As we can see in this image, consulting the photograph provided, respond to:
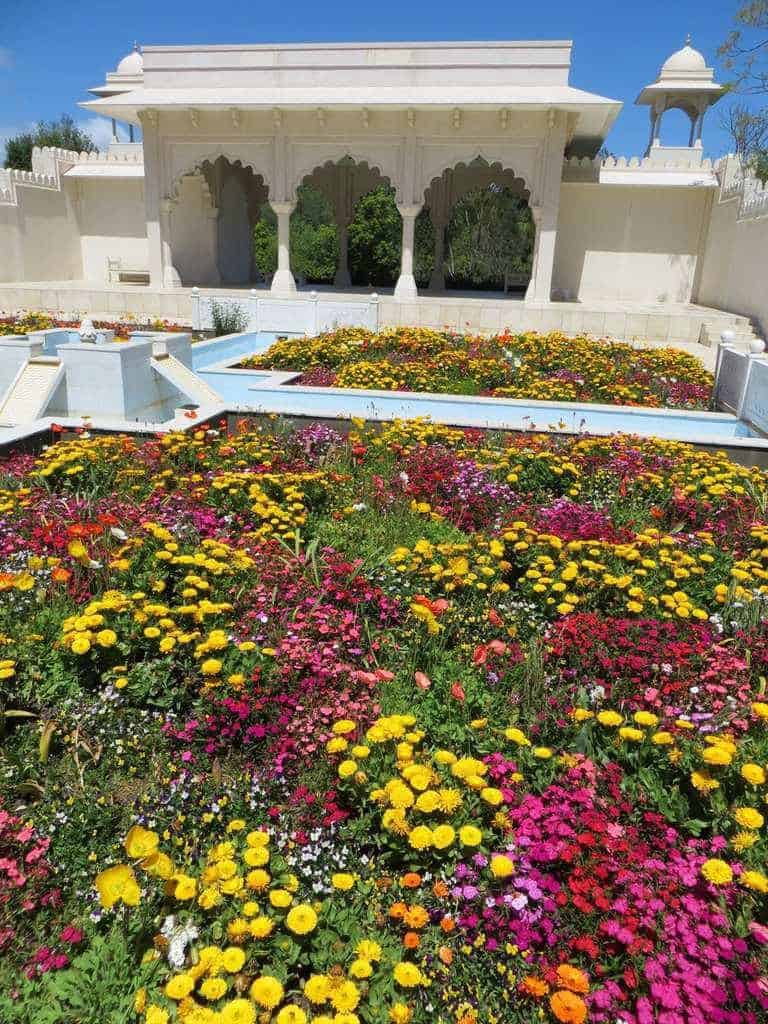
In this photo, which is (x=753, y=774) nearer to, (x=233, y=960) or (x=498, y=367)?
(x=233, y=960)

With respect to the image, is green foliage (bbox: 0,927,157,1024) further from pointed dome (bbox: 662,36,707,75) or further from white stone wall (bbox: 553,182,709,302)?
pointed dome (bbox: 662,36,707,75)

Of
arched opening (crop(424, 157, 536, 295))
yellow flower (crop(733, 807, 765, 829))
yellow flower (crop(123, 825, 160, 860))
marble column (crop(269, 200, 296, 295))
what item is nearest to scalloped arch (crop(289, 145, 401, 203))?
marble column (crop(269, 200, 296, 295))

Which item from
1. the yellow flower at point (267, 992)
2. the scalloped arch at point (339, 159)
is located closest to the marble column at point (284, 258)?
the scalloped arch at point (339, 159)

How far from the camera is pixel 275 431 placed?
5.55 meters

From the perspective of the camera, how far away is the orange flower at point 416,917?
1.65m

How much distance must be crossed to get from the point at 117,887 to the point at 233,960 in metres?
0.32

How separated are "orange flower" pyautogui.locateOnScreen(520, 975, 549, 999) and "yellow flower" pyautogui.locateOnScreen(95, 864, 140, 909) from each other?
896mm

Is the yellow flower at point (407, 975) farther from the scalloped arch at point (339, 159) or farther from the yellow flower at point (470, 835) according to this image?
the scalloped arch at point (339, 159)

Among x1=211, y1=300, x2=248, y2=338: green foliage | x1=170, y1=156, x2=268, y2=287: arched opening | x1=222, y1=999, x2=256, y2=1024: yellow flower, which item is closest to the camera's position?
x1=222, y1=999, x2=256, y2=1024: yellow flower

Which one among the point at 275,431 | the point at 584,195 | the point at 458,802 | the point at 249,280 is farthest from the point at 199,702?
the point at 249,280

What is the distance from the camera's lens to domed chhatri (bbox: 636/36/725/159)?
1758 centimetres

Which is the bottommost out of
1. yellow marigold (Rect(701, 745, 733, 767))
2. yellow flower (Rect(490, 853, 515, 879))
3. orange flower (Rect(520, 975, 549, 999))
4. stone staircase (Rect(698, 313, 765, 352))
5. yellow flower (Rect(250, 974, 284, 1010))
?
orange flower (Rect(520, 975, 549, 999))

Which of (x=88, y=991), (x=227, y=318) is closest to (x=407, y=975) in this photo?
(x=88, y=991)

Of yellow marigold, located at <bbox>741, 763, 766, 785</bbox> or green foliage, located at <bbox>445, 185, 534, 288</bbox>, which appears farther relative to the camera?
green foliage, located at <bbox>445, 185, 534, 288</bbox>
